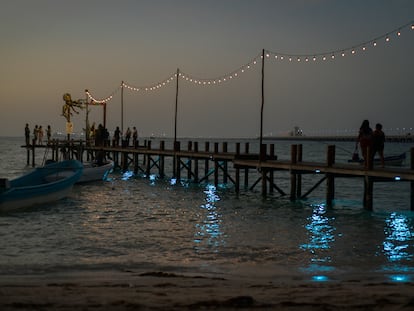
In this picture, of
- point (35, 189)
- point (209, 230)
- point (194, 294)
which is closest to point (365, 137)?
point (209, 230)

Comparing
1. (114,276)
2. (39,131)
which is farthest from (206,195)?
(39,131)

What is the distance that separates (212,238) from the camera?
13805 mm

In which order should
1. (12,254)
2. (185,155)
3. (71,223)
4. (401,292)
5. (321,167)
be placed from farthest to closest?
1. (185,155)
2. (321,167)
3. (71,223)
4. (12,254)
5. (401,292)

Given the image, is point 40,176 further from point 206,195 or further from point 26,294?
point 26,294

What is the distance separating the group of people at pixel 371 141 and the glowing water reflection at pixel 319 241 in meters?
2.37

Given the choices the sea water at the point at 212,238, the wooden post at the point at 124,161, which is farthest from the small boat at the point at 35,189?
the wooden post at the point at 124,161

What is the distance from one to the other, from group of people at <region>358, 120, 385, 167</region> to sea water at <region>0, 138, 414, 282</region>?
2021 millimetres

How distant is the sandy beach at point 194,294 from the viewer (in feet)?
19.9

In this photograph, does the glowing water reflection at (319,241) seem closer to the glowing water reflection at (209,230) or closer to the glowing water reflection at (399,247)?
the glowing water reflection at (399,247)

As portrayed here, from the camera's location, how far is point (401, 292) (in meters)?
6.95

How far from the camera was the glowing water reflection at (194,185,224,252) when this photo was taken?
1305cm

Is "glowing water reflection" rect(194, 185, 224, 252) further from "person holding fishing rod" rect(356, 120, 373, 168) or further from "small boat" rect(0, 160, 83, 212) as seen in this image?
"small boat" rect(0, 160, 83, 212)

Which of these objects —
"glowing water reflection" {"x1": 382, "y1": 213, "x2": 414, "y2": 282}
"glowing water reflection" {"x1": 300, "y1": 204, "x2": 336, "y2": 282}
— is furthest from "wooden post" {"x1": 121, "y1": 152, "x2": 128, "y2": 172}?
"glowing water reflection" {"x1": 382, "y1": 213, "x2": 414, "y2": 282}

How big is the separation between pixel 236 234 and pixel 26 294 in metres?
8.44
